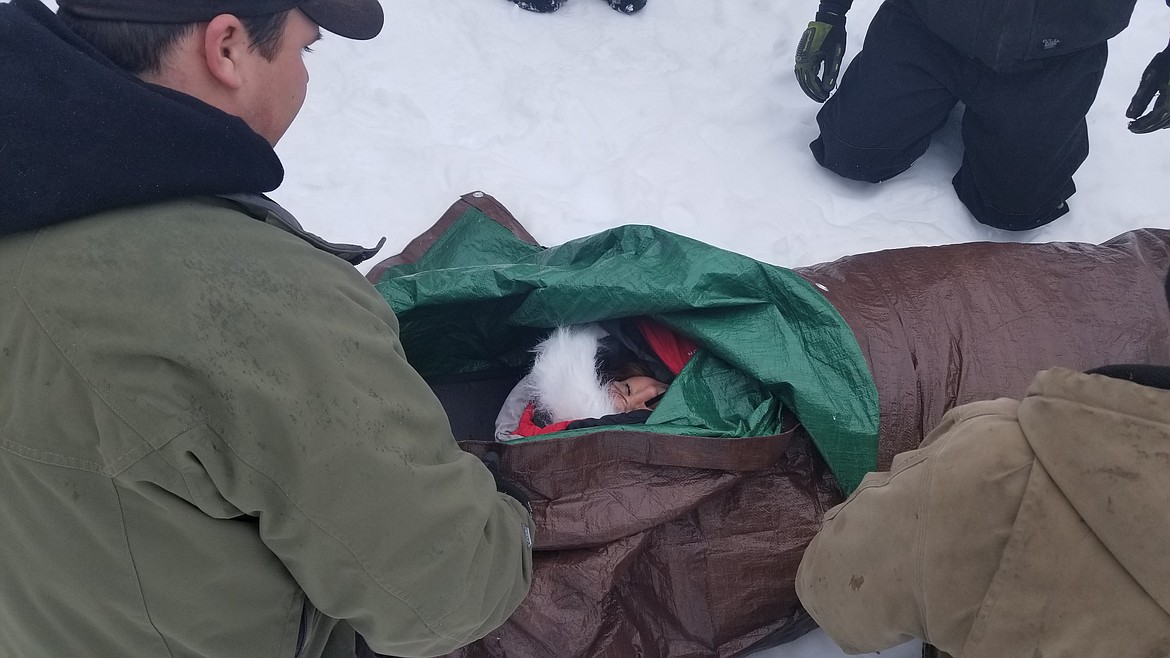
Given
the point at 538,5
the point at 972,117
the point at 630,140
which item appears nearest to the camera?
the point at 972,117

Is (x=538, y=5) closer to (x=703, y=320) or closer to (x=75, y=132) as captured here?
(x=703, y=320)

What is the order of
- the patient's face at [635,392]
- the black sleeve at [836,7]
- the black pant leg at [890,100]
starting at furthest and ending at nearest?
the black sleeve at [836,7] → the black pant leg at [890,100] → the patient's face at [635,392]

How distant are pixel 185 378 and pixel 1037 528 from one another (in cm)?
99

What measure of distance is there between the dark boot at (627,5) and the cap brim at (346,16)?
2351mm

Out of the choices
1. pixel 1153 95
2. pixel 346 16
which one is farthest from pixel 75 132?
pixel 1153 95

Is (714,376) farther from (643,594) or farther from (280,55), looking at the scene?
(280,55)

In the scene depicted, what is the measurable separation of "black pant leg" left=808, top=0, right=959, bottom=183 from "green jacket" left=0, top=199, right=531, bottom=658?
2.02 meters

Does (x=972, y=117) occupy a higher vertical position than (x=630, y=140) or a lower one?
higher

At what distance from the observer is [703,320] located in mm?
1636

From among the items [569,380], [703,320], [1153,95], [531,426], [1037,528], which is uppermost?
[1153,95]

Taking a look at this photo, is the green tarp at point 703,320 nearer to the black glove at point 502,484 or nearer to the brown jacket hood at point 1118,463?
the black glove at point 502,484

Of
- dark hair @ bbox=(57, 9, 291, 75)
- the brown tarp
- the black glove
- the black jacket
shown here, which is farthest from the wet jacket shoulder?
dark hair @ bbox=(57, 9, 291, 75)

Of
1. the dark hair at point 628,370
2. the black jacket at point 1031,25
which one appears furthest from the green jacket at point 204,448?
the black jacket at point 1031,25

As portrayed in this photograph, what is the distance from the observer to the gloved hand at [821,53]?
260cm
